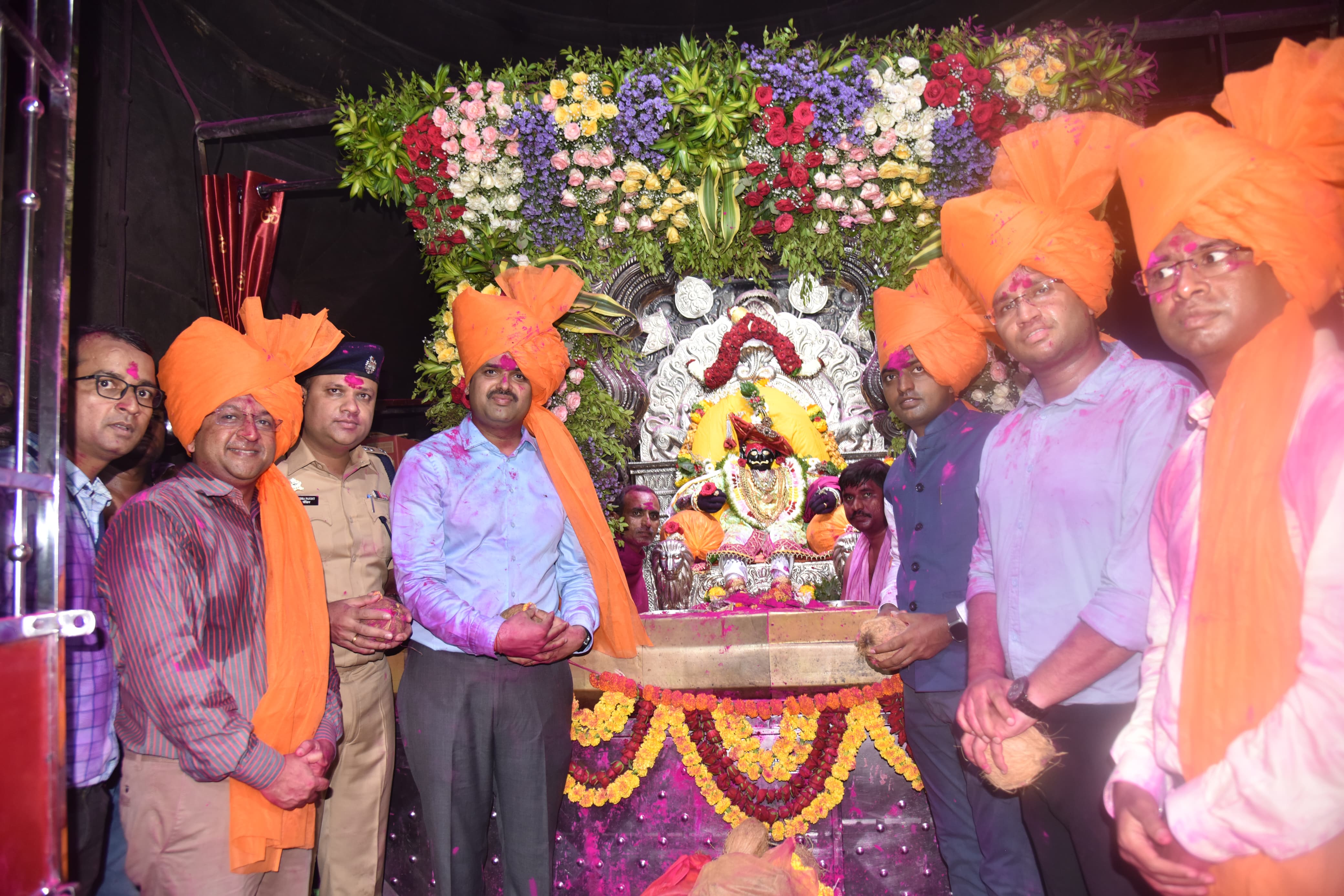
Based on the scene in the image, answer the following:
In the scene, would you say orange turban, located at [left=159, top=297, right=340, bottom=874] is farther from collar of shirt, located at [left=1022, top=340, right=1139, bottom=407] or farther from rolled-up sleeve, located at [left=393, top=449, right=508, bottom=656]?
collar of shirt, located at [left=1022, top=340, right=1139, bottom=407]

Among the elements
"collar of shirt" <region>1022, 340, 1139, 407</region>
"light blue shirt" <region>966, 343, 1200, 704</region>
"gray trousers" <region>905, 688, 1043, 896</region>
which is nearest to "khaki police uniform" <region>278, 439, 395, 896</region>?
"gray trousers" <region>905, 688, 1043, 896</region>

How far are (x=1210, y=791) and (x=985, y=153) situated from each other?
3.42 metres

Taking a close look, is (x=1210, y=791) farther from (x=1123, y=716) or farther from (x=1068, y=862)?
(x=1068, y=862)

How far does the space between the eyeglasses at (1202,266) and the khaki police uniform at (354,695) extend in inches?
96.5

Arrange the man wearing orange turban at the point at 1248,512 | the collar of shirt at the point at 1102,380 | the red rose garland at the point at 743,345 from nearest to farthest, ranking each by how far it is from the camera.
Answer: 1. the man wearing orange turban at the point at 1248,512
2. the collar of shirt at the point at 1102,380
3. the red rose garland at the point at 743,345

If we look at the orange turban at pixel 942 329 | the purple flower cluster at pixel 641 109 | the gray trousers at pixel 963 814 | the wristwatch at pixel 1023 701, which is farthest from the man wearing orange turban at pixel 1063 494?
the purple flower cluster at pixel 641 109

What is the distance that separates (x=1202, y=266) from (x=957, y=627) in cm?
132

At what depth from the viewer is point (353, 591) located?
303 cm

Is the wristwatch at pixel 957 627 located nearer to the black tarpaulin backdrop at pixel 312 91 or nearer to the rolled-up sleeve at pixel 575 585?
the rolled-up sleeve at pixel 575 585

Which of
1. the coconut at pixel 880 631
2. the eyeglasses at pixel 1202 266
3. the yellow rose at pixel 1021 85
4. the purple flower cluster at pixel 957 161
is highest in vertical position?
the yellow rose at pixel 1021 85

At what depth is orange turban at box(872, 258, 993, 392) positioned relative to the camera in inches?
116

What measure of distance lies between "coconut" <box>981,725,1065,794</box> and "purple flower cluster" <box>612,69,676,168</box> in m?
3.25

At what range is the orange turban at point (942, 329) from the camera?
2.94 m

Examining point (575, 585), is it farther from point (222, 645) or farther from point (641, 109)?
point (641, 109)
